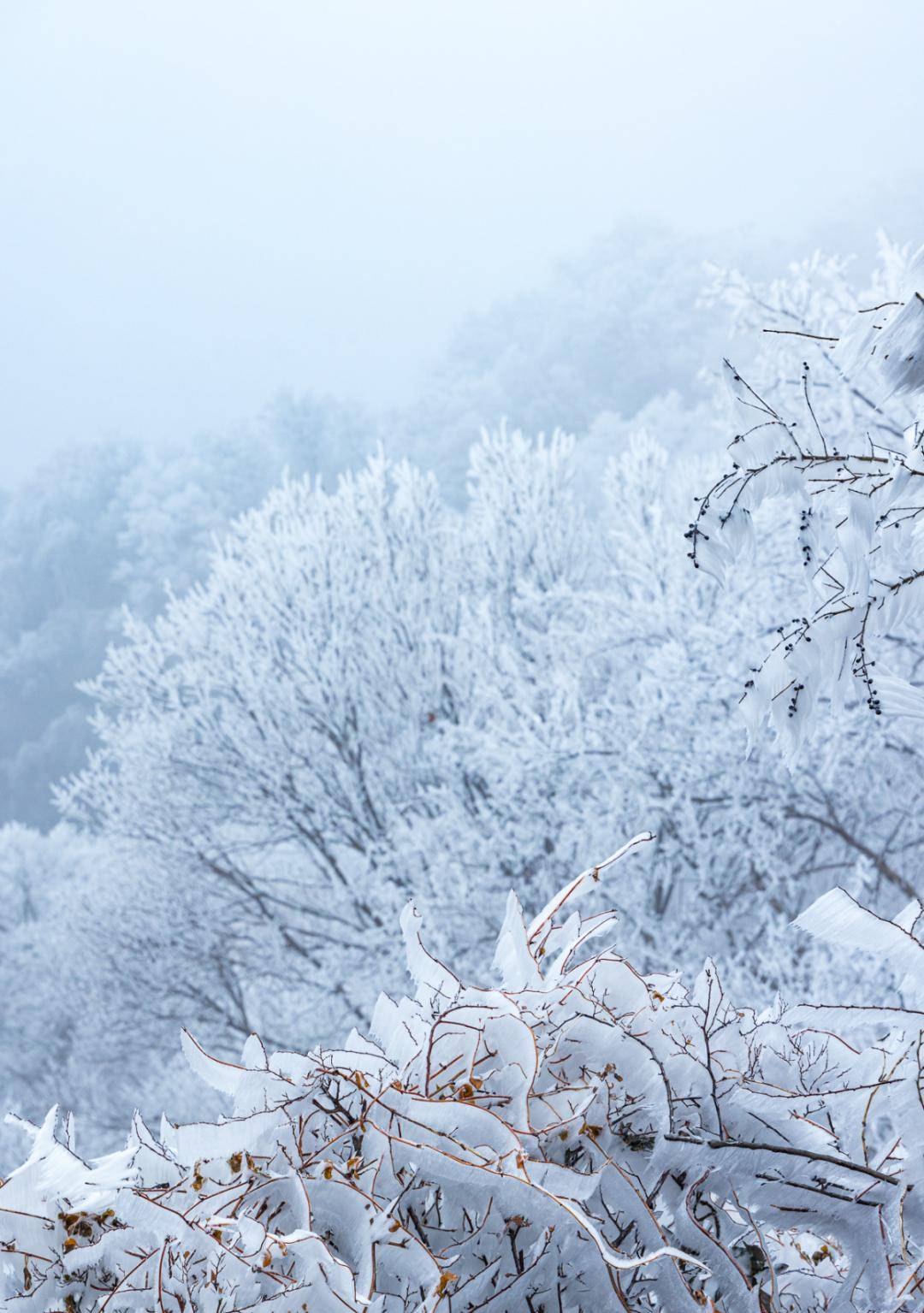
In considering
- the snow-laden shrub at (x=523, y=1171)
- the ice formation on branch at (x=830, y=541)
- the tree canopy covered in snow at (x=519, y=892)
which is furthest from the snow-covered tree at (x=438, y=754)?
the snow-laden shrub at (x=523, y=1171)

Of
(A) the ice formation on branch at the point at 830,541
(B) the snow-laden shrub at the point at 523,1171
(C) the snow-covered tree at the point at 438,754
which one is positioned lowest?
(B) the snow-laden shrub at the point at 523,1171

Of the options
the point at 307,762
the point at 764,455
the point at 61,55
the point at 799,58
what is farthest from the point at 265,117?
the point at 764,455

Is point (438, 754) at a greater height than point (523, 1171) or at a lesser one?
greater

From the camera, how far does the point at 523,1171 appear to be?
75 centimetres

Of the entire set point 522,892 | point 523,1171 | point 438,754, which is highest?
point 438,754

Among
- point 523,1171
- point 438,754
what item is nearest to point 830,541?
point 523,1171

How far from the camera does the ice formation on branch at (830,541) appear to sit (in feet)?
4.06

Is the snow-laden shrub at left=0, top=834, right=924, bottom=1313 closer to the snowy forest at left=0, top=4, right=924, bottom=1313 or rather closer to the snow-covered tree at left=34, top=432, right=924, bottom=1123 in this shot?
the snowy forest at left=0, top=4, right=924, bottom=1313

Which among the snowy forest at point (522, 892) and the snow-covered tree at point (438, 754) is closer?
the snowy forest at point (522, 892)

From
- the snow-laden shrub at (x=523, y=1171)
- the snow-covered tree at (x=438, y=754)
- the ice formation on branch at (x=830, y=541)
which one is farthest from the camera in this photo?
the snow-covered tree at (x=438, y=754)

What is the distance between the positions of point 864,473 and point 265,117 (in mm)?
60429

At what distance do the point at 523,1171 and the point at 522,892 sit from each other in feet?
26.1

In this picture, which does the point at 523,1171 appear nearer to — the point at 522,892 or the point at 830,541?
the point at 830,541

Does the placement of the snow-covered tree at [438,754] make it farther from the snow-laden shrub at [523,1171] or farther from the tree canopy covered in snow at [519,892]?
the snow-laden shrub at [523,1171]
